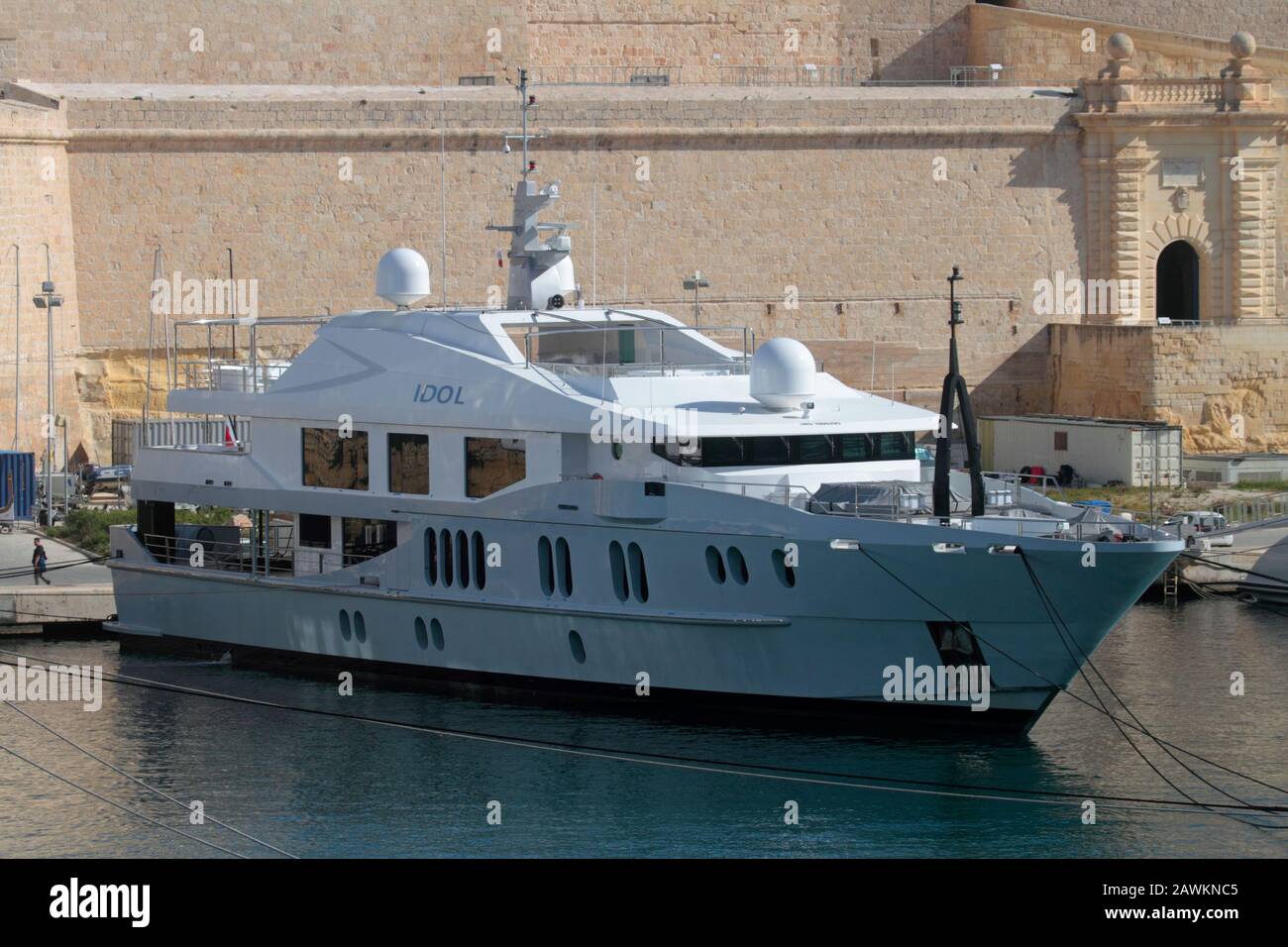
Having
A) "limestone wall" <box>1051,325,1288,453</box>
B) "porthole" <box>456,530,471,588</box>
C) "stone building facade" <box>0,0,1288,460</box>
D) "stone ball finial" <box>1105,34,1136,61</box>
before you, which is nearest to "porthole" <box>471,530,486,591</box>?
"porthole" <box>456,530,471,588</box>

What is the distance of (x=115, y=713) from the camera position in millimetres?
22406

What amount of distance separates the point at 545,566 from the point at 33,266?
16.9 metres

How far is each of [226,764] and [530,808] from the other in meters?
3.22

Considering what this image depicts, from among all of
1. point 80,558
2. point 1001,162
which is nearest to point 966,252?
A: point 1001,162

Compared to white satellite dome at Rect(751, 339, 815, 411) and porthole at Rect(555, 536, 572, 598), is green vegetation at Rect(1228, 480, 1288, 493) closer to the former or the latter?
white satellite dome at Rect(751, 339, 815, 411)

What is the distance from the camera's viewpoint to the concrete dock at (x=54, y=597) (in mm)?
26625

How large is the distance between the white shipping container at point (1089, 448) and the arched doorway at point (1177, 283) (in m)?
7.06

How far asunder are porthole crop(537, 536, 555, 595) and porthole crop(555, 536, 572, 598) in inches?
6.5

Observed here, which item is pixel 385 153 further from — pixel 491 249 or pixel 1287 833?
pixel 1287 833

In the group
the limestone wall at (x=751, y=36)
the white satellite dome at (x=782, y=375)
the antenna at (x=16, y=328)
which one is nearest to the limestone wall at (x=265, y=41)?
the limestone wall at (x=751, y=36)

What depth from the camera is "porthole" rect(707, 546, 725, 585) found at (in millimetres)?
20453

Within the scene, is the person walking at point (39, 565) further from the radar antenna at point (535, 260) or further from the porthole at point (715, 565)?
the porthole at point (715, 565)

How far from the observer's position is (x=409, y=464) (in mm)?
22891
